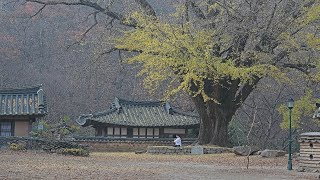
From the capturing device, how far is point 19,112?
3200 centimetres

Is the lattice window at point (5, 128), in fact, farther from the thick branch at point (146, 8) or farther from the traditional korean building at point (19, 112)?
the thick branch at point (146, 8)

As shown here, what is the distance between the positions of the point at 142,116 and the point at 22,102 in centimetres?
1024

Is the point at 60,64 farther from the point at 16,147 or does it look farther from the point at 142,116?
the point at 16,147

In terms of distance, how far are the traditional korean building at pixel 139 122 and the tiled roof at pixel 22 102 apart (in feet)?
18.3

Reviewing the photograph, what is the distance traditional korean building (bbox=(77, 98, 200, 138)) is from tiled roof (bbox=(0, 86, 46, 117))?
18.3 feet

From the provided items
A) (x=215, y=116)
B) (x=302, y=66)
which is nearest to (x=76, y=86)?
(x=215, y=116)

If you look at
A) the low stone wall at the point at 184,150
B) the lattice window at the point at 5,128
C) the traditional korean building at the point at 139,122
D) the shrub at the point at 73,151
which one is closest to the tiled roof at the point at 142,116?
the traditional korean building at the point at 139,122

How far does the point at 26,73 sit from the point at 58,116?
23.4 ft

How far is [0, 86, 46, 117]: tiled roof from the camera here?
3209 centimetres

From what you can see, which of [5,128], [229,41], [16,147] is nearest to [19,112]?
[5,128]

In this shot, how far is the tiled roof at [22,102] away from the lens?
3209cm

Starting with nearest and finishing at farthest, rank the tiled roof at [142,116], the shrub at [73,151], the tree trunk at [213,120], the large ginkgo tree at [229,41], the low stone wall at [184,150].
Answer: the large ginkgo tree at [229,41] < the shrub at [73,151] < the low stone wall at [184,150] < the tree trunk at [213,120] < the tiled roof at [142,116]

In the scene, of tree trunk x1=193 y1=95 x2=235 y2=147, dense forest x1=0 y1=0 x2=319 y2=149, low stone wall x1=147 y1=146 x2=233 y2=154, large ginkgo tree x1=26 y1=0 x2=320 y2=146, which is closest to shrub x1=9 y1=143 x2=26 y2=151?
large ginkgo tree x1=26 y1=0 x2=320 y2=146

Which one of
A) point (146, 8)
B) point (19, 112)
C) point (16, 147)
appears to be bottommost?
point (16, 147)
